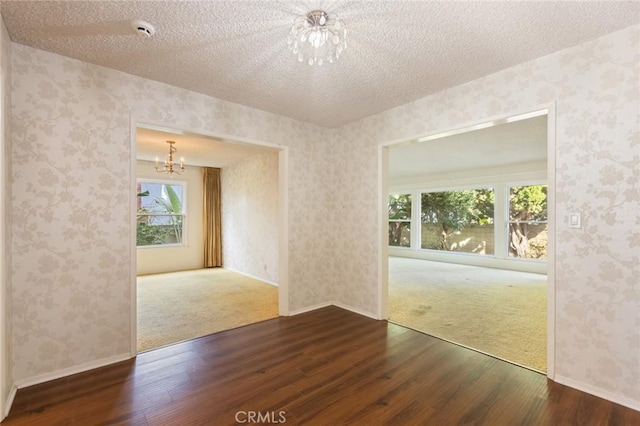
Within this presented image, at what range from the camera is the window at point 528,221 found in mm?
6422

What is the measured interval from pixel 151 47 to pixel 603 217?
3.41 m

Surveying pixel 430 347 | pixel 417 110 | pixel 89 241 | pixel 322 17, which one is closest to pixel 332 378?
pixel 430 347

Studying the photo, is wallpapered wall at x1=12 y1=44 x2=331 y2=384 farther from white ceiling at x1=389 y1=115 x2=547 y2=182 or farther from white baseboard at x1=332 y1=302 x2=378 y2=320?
white ceiling at x1=389 y1=115 x2=547 y2=182

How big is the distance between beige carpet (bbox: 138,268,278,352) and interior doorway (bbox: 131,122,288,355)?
0.04 ft

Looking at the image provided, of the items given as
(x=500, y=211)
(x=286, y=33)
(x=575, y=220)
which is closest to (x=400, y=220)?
(x=500, y=211)

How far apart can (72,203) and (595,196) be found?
12.6 ft

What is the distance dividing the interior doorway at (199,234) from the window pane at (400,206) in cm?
513

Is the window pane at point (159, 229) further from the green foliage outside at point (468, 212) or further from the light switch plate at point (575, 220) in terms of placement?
the light switch plate at point (575, 220)

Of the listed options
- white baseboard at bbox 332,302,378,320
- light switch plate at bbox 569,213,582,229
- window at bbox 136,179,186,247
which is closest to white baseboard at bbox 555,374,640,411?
light switch plate at bbox 569,213,582,229

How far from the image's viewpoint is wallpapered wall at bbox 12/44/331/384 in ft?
6.86

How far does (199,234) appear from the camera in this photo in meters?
7.03

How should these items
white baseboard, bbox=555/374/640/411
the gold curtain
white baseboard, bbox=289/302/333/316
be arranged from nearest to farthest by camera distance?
white baseboard, bbox=555/374/640/411 → white baseboard, bbox=289/302/333/316 → the gold curtain

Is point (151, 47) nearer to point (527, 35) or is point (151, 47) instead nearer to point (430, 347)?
point (527, 35)

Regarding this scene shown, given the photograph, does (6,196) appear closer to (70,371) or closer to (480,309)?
(70,371)
